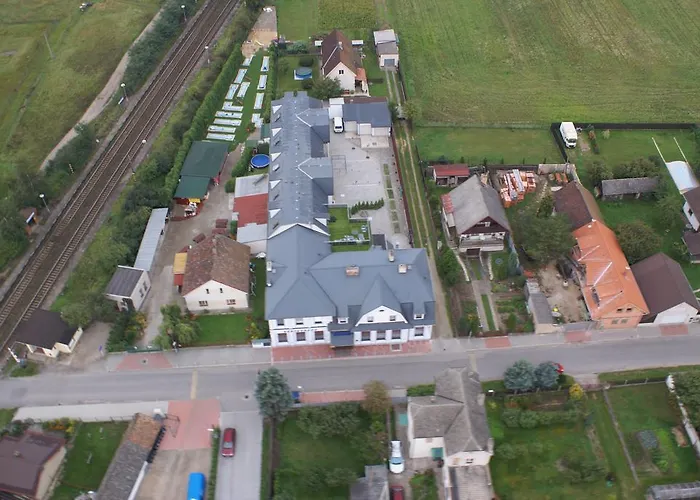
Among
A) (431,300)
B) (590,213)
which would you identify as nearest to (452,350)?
(431,300)

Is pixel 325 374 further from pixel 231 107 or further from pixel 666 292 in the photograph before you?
pixel 231 107

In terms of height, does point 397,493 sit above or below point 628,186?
below

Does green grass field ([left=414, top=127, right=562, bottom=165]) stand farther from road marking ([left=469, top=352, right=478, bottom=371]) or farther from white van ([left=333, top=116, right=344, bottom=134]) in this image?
road marking ([left=469, top=352, right=478, bottom=371])

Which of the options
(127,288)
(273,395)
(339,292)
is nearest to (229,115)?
(127,288)

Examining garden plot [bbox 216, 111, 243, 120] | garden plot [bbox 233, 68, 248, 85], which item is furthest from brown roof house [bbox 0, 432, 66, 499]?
garden plot [bbox 233, 68, 248, 85]

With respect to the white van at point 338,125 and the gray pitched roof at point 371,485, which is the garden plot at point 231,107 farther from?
the gray pitched roof at point 371,485

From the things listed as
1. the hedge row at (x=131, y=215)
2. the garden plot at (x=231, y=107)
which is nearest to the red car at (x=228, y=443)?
the hedge row at (x=131, y=215)
